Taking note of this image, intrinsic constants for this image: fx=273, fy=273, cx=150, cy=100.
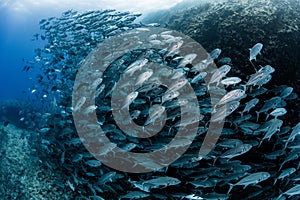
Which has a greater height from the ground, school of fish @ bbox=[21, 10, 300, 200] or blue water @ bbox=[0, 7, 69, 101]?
school of fish @ bbox=[21, 10, 300, 200]

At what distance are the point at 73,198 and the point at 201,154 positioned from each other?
3490mm

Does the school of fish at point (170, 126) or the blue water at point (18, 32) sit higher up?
the school of fish at point (170, 126)

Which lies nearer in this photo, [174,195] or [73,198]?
[174,195]

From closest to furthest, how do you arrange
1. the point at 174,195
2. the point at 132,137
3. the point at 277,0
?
the point at 174,195, the point at 132,137, the point at 277,0

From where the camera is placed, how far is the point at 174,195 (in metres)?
4.88

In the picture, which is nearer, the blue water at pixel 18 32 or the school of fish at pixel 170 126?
the school of fish at pixel 170 126

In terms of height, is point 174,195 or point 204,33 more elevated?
point 204,33

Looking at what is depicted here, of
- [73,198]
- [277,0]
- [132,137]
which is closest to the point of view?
[132,137]

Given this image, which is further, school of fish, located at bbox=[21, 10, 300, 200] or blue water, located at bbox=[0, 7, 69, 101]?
blue water, located at bbox=[0, 7, 69, 101]

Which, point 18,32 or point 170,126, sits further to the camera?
point 18,32

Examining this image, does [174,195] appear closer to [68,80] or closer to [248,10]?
[68,80]

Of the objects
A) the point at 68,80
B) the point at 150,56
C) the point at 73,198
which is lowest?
the point at 73,198

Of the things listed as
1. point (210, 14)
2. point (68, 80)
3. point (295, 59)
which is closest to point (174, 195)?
point (68, 80)

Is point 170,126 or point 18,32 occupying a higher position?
point 170,126
